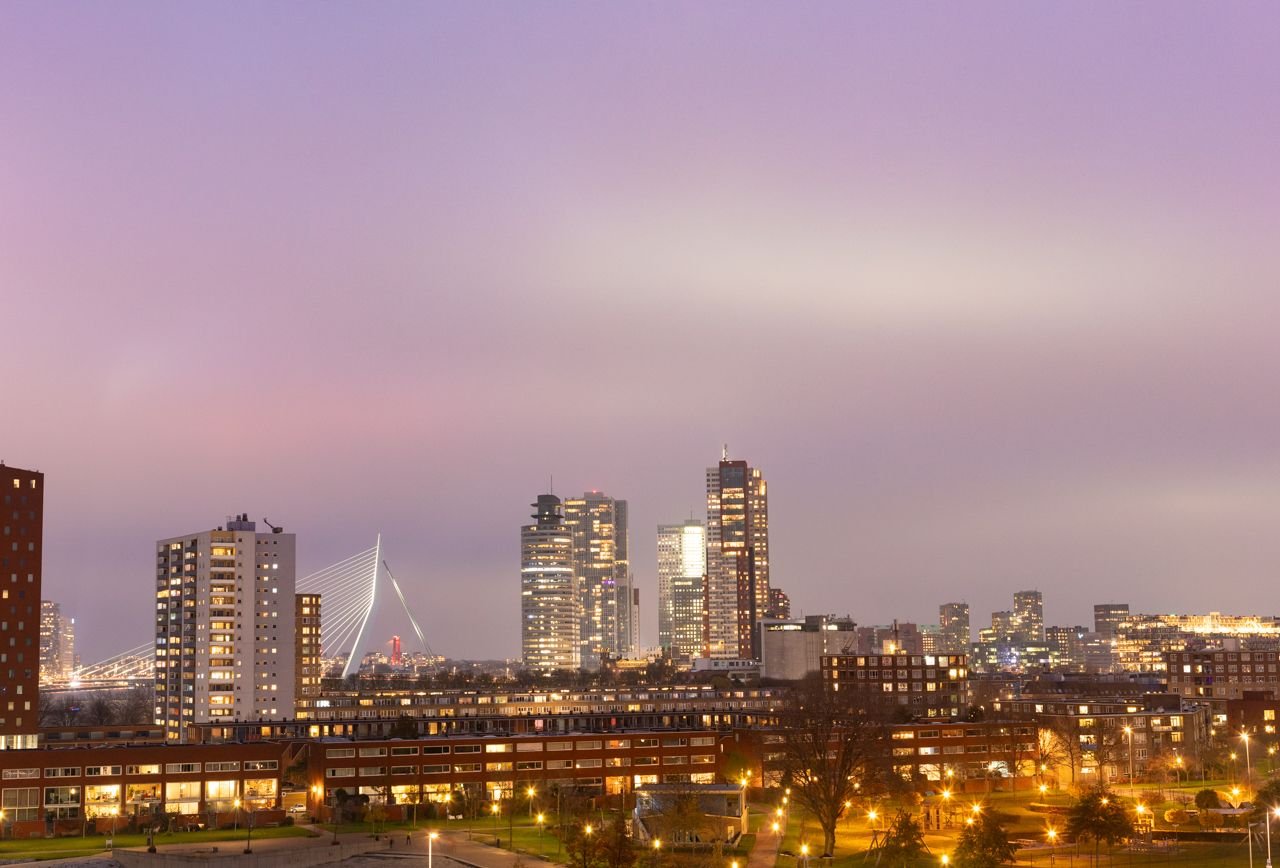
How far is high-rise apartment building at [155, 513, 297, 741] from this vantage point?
15300cm

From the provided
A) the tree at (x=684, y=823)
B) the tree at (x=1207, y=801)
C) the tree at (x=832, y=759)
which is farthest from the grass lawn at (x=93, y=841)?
the tree at (x=1207, y=801)

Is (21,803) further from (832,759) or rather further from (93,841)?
(832,759)

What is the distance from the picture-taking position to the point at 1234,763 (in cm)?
11069

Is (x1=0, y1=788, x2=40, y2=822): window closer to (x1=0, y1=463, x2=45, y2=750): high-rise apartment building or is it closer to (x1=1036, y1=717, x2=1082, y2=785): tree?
(x1=0, y1=463, x2=45, y2=750): high-rise apartment building

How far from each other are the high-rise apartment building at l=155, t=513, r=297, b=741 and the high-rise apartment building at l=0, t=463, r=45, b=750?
32573 millimetres

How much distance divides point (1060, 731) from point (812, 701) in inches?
876

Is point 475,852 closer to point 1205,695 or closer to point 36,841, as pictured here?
point 36,841

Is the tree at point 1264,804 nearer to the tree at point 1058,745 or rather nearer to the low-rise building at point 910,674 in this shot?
the tree at point 1058,745

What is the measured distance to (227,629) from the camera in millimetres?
153625

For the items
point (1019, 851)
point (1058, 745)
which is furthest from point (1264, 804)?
Result: point (1058, 745)

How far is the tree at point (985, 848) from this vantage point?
60.6 m

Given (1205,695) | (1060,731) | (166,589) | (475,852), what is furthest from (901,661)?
(475,852)

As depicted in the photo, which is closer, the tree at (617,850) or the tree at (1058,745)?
the tree at (617,850)

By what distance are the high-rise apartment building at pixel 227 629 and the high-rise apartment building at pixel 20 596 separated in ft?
107
